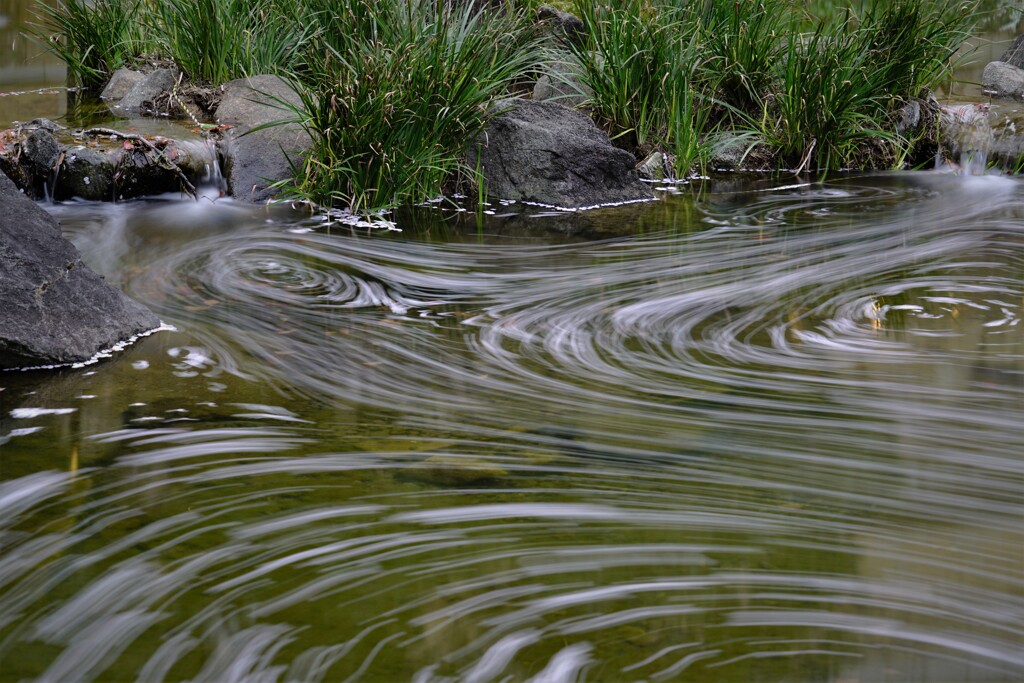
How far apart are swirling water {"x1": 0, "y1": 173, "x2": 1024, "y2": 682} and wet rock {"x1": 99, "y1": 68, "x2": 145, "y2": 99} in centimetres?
335

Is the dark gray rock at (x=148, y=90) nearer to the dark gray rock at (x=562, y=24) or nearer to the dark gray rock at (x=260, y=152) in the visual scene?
the dark gray rock at (x=260, y=152)

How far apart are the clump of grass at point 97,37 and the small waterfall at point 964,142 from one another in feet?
21.3

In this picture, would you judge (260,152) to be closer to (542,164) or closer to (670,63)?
(542,164)

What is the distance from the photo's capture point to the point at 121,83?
794 centimetres

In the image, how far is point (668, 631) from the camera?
212 cm

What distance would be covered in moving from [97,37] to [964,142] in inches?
275

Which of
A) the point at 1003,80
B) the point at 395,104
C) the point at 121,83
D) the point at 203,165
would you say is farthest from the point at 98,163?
the point at 1003,80

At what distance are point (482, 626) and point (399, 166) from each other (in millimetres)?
4306

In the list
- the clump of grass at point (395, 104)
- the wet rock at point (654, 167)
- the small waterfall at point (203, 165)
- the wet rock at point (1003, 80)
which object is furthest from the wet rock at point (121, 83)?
the wet rock at point (1003, 80)

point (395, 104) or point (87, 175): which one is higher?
point (395, 104)

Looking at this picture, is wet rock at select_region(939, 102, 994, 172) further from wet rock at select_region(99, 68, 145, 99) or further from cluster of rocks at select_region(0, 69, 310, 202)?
wet rock at select_region(99, 68, 145, 99)

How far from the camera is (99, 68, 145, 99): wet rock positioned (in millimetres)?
7863

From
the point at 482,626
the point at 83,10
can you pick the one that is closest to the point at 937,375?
the point at 482,626

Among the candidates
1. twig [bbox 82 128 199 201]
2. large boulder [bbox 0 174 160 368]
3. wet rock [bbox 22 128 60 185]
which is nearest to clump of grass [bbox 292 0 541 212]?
twig [bbox 82 128 199 201]
